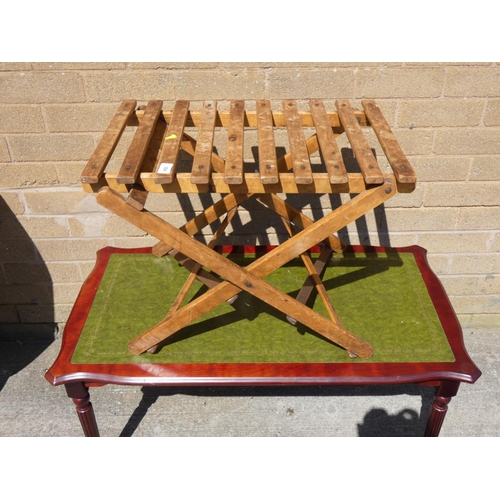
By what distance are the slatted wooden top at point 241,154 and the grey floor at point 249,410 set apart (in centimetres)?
162

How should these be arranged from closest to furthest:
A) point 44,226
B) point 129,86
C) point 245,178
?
point 245,178, point 129,86, point 44,226

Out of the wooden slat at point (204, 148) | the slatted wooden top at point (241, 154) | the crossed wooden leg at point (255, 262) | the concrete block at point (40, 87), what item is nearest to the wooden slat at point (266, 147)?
the slatted wooden top at point (241, 154)

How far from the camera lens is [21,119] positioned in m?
3.16

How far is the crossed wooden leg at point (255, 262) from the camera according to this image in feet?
7.05

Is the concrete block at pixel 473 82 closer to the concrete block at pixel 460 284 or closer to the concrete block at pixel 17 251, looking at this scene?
the concrete block at pixel 460 284

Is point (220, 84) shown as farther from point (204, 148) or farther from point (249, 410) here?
point (249, 410)

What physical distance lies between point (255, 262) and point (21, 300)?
236 cm

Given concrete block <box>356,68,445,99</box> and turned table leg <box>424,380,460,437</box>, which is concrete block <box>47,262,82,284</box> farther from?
turned table leg <box>424,380,460,437</box>

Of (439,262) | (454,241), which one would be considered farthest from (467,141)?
(439,262)

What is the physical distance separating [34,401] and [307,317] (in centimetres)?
215

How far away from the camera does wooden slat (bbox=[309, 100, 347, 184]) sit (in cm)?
206

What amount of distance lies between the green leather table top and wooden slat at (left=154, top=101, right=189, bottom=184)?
1.00m

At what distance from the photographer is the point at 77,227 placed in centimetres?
359

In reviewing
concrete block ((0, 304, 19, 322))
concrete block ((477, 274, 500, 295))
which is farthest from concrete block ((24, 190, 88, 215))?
concrete block ((477, 274, 500, 295))
